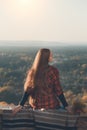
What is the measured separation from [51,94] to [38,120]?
1.28 feet

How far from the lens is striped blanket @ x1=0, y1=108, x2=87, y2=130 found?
472 centimetres

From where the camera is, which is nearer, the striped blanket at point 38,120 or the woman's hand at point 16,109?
the striped blanket at point 38,120

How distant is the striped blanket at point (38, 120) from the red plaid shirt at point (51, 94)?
210 millimetres

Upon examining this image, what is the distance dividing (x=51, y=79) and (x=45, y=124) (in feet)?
1.92

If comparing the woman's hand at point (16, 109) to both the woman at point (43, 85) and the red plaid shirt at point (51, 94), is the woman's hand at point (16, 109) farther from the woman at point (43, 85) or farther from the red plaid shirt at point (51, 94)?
the red plaid shirt at point (51, 94)

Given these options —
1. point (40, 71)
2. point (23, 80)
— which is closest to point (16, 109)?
point (40, 71)

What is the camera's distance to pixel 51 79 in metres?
5.02

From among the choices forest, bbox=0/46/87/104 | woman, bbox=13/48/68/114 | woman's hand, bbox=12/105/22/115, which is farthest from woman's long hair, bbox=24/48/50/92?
forest, bbox=0/46/87/104

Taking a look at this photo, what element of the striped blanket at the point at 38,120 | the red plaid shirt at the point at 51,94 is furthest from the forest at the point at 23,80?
the striped blanket at the point at 38,120

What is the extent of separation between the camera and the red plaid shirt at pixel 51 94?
4957 mm

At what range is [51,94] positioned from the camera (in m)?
5.00

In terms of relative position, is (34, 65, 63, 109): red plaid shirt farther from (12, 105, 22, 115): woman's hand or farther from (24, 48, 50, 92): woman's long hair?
(12, 105, 22, 115): woman's hand

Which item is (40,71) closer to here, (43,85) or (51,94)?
(43,85)

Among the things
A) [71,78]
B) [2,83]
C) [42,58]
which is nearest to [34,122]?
[42,58]
